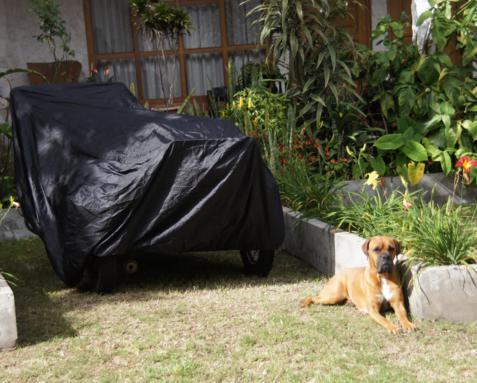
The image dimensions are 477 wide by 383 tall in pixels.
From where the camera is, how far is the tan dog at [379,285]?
492 centimetres

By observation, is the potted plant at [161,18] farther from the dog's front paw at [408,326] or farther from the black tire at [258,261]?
the dog's front paw at [408,326]

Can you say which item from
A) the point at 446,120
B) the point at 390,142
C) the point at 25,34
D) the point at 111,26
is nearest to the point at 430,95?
the point at 446,120

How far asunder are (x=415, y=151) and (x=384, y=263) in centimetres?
326

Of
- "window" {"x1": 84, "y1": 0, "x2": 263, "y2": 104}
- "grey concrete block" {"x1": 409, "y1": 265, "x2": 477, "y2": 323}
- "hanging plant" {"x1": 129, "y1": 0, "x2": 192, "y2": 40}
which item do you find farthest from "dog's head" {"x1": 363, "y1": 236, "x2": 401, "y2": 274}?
"window" {"x1": 84, "y1": 0, "x2": 263, "y2": 104}

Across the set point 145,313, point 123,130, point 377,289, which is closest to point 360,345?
point 377,289

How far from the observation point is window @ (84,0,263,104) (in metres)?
11.9

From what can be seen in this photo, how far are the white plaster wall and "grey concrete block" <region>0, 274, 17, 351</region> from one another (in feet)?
24.7

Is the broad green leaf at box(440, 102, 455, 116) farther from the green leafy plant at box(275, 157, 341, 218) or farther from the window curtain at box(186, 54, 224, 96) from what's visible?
the window curtain at box(186, 54, 224, 96)

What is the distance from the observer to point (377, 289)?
5.06 metres

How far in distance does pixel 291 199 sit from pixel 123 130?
200 centimetres

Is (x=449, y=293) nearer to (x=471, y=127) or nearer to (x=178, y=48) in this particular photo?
(x=471, y=127)

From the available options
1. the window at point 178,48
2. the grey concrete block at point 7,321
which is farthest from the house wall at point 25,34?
the grey concrete block at point 7,321

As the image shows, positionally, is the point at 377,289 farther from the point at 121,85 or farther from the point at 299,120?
the point at 299,120

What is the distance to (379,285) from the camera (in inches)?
200
